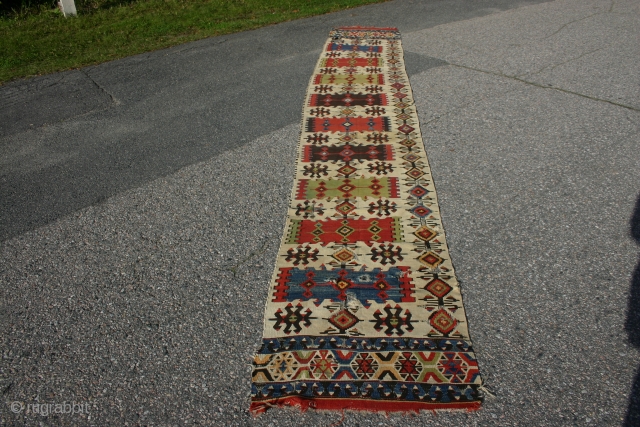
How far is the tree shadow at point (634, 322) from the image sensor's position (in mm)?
2814

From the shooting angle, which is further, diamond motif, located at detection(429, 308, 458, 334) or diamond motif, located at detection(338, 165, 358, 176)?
diamond motif, located at detection(338, 165, 358, 176)

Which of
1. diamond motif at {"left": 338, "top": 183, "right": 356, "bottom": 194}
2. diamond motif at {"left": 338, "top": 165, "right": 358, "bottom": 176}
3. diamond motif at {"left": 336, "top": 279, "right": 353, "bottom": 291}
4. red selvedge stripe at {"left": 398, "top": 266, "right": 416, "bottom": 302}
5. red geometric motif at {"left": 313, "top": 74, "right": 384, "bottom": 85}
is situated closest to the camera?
red selvedge stripe at {"left": 398, "top": 266, "right": 416, "bottom": 302}

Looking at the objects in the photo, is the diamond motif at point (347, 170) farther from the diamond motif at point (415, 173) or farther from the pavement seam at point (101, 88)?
the pavement seam at point (101, 88)

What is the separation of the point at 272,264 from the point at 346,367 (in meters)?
1.04

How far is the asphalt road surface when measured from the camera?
118 inches

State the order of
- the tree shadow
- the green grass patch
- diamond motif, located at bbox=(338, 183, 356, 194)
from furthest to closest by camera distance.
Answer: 1. the green grass patch
2. diamond motif, located at bbox=(338, 183, 356, 194)
3. the tree shadow

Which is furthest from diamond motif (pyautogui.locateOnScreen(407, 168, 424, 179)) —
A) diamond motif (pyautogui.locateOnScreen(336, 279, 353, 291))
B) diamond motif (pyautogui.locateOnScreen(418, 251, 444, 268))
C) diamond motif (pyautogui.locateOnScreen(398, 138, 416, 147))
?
diamond motif (pyautogui.locateOnScreen(336, 279, 353, 291))

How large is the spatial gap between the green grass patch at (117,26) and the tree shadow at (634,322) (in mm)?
6462

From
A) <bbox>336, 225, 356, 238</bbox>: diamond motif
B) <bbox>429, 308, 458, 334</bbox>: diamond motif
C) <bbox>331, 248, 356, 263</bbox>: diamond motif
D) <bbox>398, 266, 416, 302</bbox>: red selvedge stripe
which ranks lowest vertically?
<bbox>429, 308, 458, 334</bbox>: diamond motif

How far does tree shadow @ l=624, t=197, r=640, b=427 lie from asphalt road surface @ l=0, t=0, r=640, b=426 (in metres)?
0.02

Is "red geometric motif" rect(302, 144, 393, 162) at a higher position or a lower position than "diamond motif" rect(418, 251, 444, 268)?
higher

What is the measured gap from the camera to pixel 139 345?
3244 millimetres

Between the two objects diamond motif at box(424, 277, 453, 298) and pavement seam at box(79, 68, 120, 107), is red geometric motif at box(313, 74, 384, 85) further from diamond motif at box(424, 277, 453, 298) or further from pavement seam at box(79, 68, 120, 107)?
diamond motif at box(424, 277, 453, 298)

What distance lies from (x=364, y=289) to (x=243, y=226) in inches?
44.8
